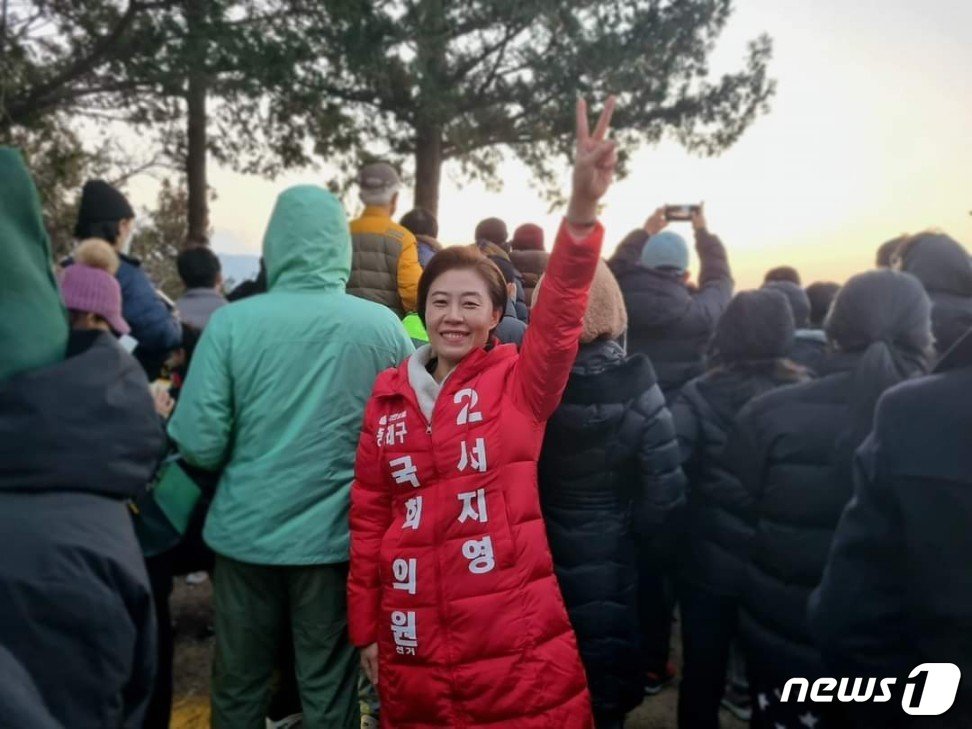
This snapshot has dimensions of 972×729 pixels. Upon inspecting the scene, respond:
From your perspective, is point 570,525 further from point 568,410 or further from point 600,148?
point 600,148

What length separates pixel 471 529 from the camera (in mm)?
1866

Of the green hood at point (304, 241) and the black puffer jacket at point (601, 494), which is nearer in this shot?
the green hood at point (304, 241)

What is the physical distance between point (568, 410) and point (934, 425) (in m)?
1.14

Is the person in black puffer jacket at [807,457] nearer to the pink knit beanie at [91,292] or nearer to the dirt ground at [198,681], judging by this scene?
the dirt ground at [198,681]

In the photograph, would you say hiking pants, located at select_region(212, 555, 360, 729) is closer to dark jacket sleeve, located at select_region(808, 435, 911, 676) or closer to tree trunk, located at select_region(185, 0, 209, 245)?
dark jacket sleeve, located at select_region(808, 435, 911, 676)

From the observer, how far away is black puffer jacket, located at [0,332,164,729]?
906 mm

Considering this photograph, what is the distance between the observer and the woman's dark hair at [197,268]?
3.74 meters

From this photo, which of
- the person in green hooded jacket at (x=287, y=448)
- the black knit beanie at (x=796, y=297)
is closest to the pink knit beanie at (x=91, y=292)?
the person in green hooded jacket at (x=287, y=448)

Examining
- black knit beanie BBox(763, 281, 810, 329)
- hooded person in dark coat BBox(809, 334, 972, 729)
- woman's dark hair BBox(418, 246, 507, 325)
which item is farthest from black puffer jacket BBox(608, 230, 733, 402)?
hooded person in dark coat BBox(809, 334, 972, 729)

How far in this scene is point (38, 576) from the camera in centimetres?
90

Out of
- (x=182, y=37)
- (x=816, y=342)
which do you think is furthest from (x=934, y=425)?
(x=182, y=37)

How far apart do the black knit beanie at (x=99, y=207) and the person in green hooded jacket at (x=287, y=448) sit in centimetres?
111

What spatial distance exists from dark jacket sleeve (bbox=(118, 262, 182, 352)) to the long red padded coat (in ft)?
4.18

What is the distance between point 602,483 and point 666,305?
1.55m
